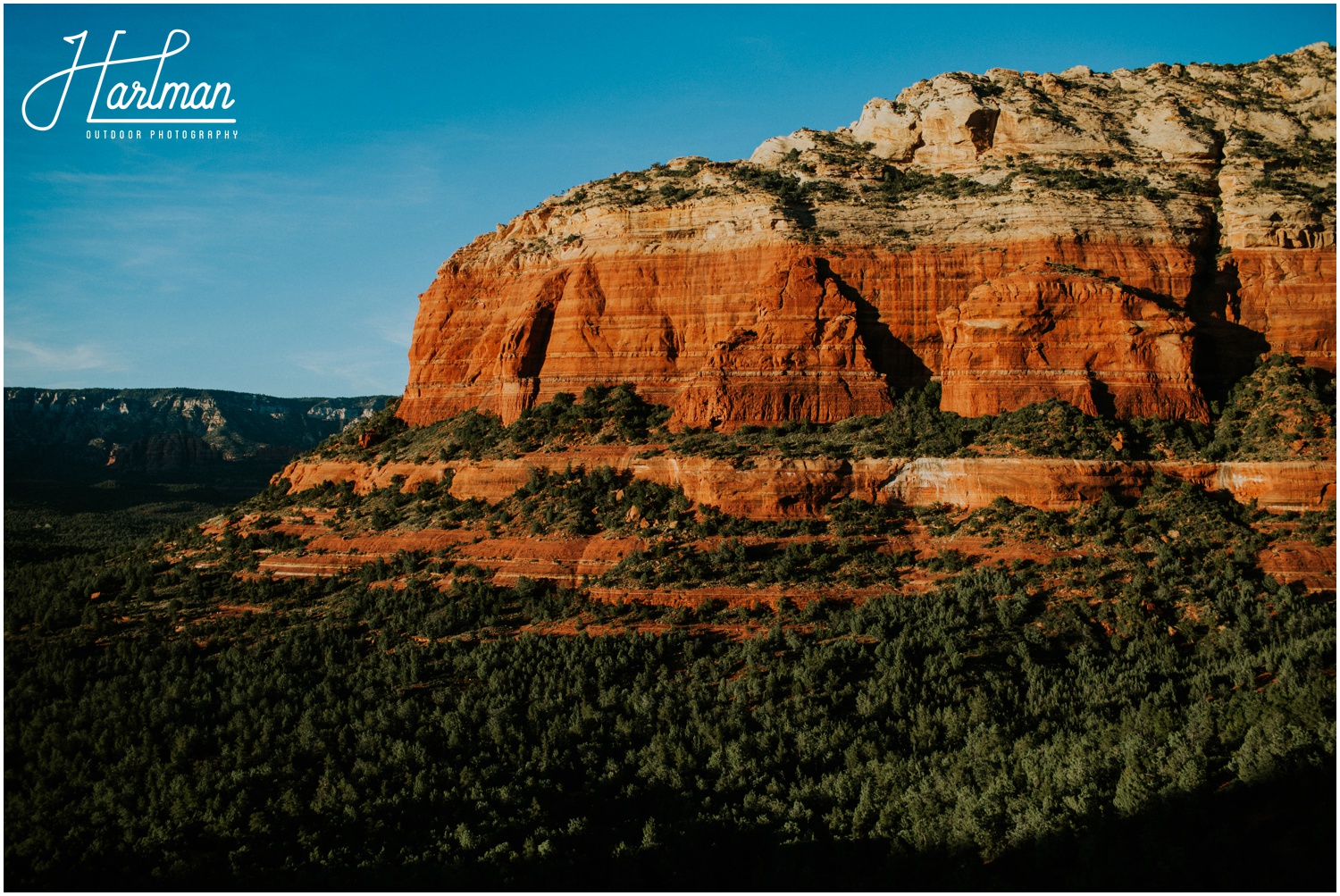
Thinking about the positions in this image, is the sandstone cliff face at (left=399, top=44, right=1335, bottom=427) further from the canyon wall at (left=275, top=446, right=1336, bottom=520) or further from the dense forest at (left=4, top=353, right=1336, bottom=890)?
the dense forest at (left=4, top=353, right=1336, bottom=890)

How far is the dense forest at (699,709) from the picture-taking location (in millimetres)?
25328

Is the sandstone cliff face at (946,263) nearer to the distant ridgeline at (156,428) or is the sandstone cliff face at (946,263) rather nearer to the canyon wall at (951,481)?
the canyon wall at (951,481)

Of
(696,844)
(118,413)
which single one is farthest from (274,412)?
(696,844)

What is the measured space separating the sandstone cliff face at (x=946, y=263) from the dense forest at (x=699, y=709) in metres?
5.06

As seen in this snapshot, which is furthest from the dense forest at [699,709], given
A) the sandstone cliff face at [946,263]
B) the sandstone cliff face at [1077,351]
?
the sandstone cliff face at [946,263]

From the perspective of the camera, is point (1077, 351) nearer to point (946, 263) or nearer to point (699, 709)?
point (946, 263)

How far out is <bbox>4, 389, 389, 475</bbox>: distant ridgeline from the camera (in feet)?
458

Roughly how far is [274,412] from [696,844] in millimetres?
180325

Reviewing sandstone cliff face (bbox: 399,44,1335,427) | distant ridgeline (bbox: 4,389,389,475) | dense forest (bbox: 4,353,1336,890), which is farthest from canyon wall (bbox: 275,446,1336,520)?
distant ridgeline (bbox: 4,389,389,475)

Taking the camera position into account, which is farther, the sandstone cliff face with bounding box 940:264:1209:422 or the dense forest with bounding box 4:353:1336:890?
the sandstone cliff face with bounding box 940:264:1209:422

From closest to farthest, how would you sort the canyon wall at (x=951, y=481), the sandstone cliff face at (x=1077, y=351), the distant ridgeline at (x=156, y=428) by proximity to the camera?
Result: the canyon wall at (x=951, y=481) → the sandstone cliff face at (x=1077, y=351) → the distant ridgeline at (x=156, y=428)

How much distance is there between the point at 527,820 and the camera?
91.6 feet

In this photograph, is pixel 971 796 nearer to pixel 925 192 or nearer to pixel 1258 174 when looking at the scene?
pixel 925 192

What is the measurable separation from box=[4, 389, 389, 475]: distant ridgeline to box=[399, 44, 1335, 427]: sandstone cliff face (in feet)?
332
